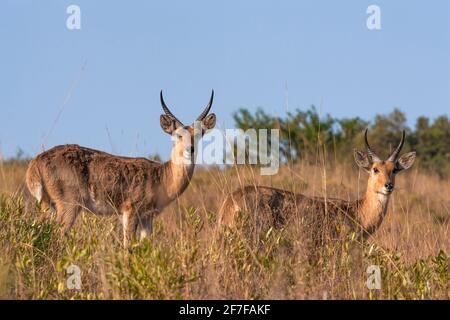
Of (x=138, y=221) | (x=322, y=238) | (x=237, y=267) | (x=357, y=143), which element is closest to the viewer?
(x=237, y=267)

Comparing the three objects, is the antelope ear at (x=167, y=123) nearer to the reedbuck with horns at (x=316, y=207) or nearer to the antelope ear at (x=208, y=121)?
the antelope ear at (x=208, y=121)

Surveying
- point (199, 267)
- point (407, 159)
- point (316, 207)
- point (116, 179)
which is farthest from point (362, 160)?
point (199, 267)

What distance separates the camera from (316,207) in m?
11.0

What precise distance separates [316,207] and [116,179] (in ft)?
8.36

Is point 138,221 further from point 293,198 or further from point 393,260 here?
point 393,260

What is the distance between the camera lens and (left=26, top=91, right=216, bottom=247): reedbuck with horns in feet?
37.8

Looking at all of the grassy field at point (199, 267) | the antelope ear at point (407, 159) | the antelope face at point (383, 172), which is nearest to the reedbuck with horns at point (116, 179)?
the grassy field at point (199, 267)

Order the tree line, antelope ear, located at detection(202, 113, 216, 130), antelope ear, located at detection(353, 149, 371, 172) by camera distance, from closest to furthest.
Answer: antelope ear, located at detection(202, 113, 216, 130)
antelope ear, located at detection(353, 149, 371, 172)
the tree line

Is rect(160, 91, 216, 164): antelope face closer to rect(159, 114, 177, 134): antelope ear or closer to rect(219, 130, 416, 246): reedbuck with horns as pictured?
rect(159, 114, 177, 134): antelope ear

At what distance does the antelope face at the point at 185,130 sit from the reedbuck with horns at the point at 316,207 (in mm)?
1438

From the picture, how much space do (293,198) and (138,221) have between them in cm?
186

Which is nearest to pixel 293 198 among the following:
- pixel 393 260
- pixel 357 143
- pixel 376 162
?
pixel 376 162

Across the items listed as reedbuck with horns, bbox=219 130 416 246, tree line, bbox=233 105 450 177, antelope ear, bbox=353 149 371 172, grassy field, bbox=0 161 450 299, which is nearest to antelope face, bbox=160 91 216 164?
reedbuck with horns, bbox=219 130 416 246

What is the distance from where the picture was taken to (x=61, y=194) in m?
11.5
